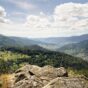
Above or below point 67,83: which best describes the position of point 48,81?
below

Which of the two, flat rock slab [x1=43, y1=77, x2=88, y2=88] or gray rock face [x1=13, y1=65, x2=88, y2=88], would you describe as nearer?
flat rock slab [x1=43, y1=77, x2=88, y2=88]

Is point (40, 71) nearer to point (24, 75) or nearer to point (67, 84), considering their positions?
point (24, 75)

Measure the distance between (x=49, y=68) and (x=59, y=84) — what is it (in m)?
18.7

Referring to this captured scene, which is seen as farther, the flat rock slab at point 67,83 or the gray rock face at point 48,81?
the gray rock face at point 48,81

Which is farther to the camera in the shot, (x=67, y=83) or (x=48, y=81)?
(x=48, y=81)

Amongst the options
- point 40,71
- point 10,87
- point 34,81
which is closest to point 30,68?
point 40,71

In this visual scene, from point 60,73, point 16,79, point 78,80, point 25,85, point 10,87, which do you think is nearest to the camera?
point 78,80

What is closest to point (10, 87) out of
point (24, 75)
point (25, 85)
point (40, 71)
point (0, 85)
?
point (0, 85)

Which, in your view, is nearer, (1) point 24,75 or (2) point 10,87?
(2) point 10,87

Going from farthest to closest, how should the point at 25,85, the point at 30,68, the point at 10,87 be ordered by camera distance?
the point at 30,68 < the point at 10,87 < the point at 25,85

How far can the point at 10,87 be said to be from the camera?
31.9 meters

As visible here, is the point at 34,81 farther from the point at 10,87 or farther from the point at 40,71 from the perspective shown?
the point at 40,71

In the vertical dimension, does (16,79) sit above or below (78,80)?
below

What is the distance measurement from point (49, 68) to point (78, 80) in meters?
17.7
